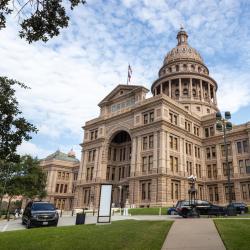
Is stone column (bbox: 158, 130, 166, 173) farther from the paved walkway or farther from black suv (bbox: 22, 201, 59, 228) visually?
the paved walkway

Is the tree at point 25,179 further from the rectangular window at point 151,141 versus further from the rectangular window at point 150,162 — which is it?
the rectangular window at point 151,141

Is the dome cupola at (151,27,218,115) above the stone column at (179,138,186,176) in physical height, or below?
above

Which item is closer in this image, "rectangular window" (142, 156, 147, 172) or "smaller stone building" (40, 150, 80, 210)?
"rectangular window" (142, 156, 147, 172)

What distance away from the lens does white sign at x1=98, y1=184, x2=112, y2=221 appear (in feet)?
59.5

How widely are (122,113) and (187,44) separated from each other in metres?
42.6

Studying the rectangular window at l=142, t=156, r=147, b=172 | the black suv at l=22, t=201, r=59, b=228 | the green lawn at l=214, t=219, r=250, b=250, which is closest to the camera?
the green lawn at l=214, t=219, r=250, b=250

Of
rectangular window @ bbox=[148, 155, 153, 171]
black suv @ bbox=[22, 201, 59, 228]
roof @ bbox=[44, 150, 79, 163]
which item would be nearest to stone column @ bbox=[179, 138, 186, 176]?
rectangular window @ bbox=[148, 155, 153, 171]

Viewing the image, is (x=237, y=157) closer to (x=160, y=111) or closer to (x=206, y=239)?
(x=160, y=111)

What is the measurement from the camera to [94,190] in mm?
52531

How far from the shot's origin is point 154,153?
1753 inches

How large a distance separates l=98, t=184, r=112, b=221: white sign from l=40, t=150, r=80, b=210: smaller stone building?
60399mm

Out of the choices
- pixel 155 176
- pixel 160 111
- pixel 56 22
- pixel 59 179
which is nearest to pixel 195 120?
pixel 160 111

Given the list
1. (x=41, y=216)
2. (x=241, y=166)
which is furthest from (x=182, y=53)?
(x=41, y=216)

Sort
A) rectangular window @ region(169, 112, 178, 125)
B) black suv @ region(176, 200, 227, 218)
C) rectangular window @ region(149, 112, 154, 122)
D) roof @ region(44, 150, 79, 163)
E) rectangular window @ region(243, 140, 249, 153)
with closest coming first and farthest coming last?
black suv @ region(176, 200, 227, 218) → rectangular window @ region(149, 112, 154, 122) → rectangular window @ region(169, 112, 178, 125) → rectangular window @ region(243, 140, 249, 153) → roof @ region(44, 150, 79, 163)
